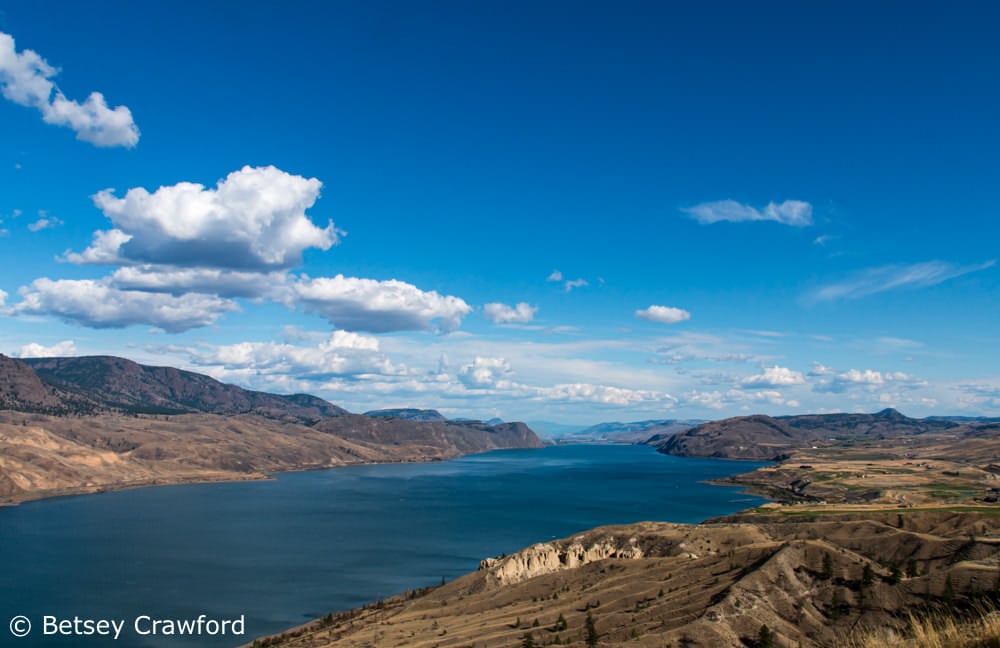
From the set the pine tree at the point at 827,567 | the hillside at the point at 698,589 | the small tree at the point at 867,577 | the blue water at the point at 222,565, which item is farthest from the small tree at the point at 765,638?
the blue water at the point at 222,565

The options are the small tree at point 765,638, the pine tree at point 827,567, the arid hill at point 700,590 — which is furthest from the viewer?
the pine tree at point 827,567

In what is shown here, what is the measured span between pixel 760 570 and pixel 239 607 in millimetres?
78352

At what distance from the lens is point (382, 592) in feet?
387

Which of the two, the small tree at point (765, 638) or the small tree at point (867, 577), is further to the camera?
the small tree at point (867, 577)

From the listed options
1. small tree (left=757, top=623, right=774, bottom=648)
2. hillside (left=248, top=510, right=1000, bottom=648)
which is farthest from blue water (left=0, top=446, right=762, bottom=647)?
small tree (left=757, top=623, right=774, bottom=648)

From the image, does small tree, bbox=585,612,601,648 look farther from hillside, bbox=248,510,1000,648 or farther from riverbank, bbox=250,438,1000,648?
hillside, bbox=248,510,1000,648

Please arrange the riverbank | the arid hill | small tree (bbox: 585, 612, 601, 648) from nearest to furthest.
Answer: the arid hill
the riverbank
small tree (bbox: 585, 612, 601, 648)

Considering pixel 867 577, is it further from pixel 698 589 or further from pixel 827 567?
pixel 698 589

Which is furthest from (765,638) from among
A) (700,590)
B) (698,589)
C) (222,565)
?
(222,565)

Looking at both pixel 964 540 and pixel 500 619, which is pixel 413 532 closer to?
pixel 500 619

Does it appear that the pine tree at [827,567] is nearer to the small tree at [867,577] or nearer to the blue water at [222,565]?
the small tree at [867,577]

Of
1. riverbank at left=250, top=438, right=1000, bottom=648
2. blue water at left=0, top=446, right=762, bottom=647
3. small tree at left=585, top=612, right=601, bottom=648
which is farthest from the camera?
blue water at left=0, top=446, right=762, bottom=647

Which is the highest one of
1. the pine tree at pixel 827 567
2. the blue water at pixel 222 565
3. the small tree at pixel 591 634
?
the pine tree at pixel 827 567

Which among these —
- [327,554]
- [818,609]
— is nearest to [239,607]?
[327,554]
